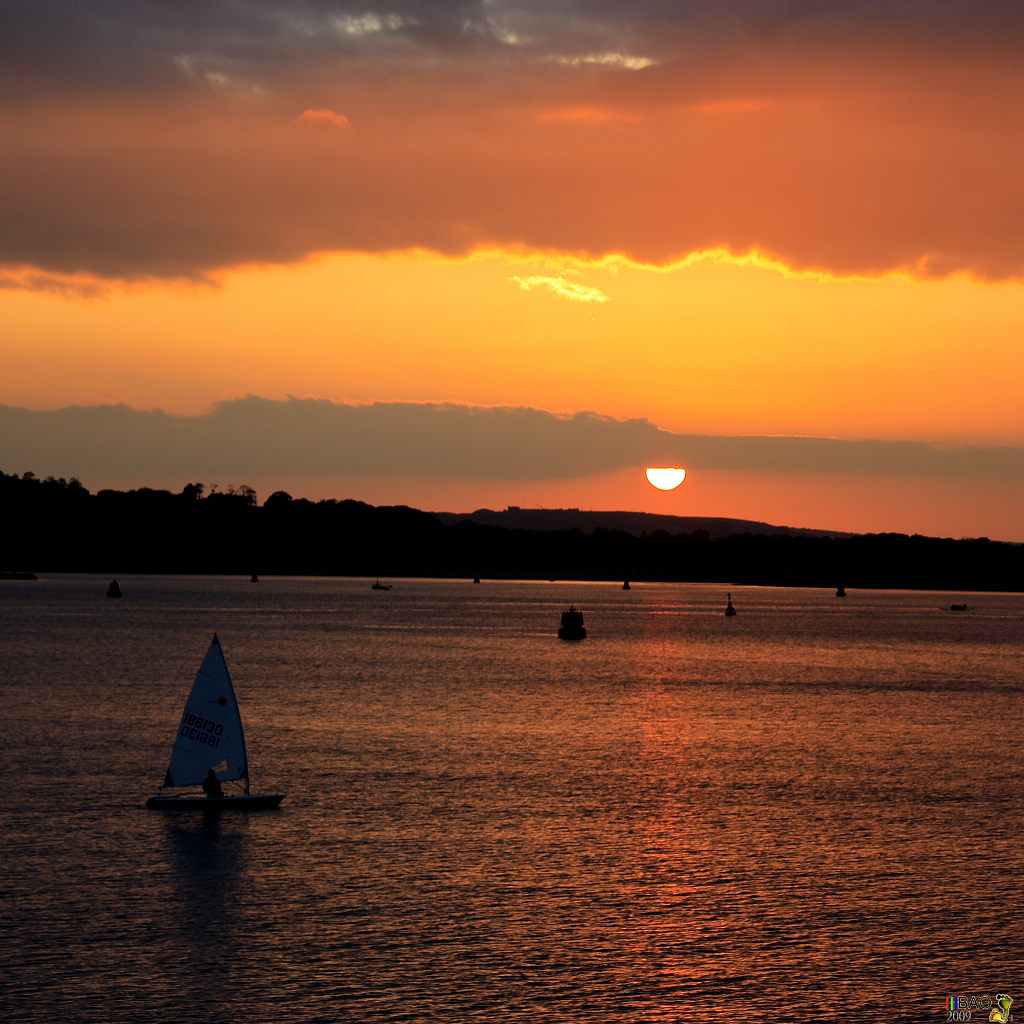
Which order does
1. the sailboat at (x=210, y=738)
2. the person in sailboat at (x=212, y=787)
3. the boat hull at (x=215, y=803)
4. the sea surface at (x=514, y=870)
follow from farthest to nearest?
the sailboat at (x=210, y=738) < the person in sailboat at (x=212, y=787) < the boat hull at (x=215, y=803) < the sea surface at (x=514, y=870)

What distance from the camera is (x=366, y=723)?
9025 cm

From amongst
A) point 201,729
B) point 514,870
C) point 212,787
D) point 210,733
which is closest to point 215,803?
point 212,787

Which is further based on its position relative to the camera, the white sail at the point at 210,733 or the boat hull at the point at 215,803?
the white sail at the point at 210,733

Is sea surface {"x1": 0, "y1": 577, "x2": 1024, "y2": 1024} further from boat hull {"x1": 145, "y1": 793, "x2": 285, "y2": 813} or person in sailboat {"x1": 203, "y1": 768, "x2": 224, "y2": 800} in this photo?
person in sailboat {"x1": 203, "y1": 768, "x2": 224, "y2": 800}

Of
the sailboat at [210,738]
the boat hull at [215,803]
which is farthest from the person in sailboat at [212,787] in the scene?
the boat hull at [215,803]

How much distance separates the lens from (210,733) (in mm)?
59219

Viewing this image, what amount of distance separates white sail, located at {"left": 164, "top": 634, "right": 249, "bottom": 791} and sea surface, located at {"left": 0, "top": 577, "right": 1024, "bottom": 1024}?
298 cm

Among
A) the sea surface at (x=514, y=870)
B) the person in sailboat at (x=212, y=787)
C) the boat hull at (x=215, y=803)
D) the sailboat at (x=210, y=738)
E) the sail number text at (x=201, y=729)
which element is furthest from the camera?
the sail number text at (x=201, y=729)

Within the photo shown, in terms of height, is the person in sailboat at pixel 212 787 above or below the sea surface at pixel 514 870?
above

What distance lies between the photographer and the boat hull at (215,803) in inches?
2248

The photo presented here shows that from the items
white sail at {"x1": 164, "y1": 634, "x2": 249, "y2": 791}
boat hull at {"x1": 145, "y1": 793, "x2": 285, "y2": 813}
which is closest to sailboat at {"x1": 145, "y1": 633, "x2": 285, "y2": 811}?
white sail at {"x1": 164, "y1": 634, "x2": 249, "y2": 791}

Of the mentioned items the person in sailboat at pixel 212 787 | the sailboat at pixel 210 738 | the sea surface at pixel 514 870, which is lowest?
the sea surface at pixel 514 870

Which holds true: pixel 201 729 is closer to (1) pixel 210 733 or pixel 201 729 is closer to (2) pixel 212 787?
(1) pixel 210 733

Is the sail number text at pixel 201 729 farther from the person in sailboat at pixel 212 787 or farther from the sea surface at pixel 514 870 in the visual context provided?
the sea surface at pixel 514 870
